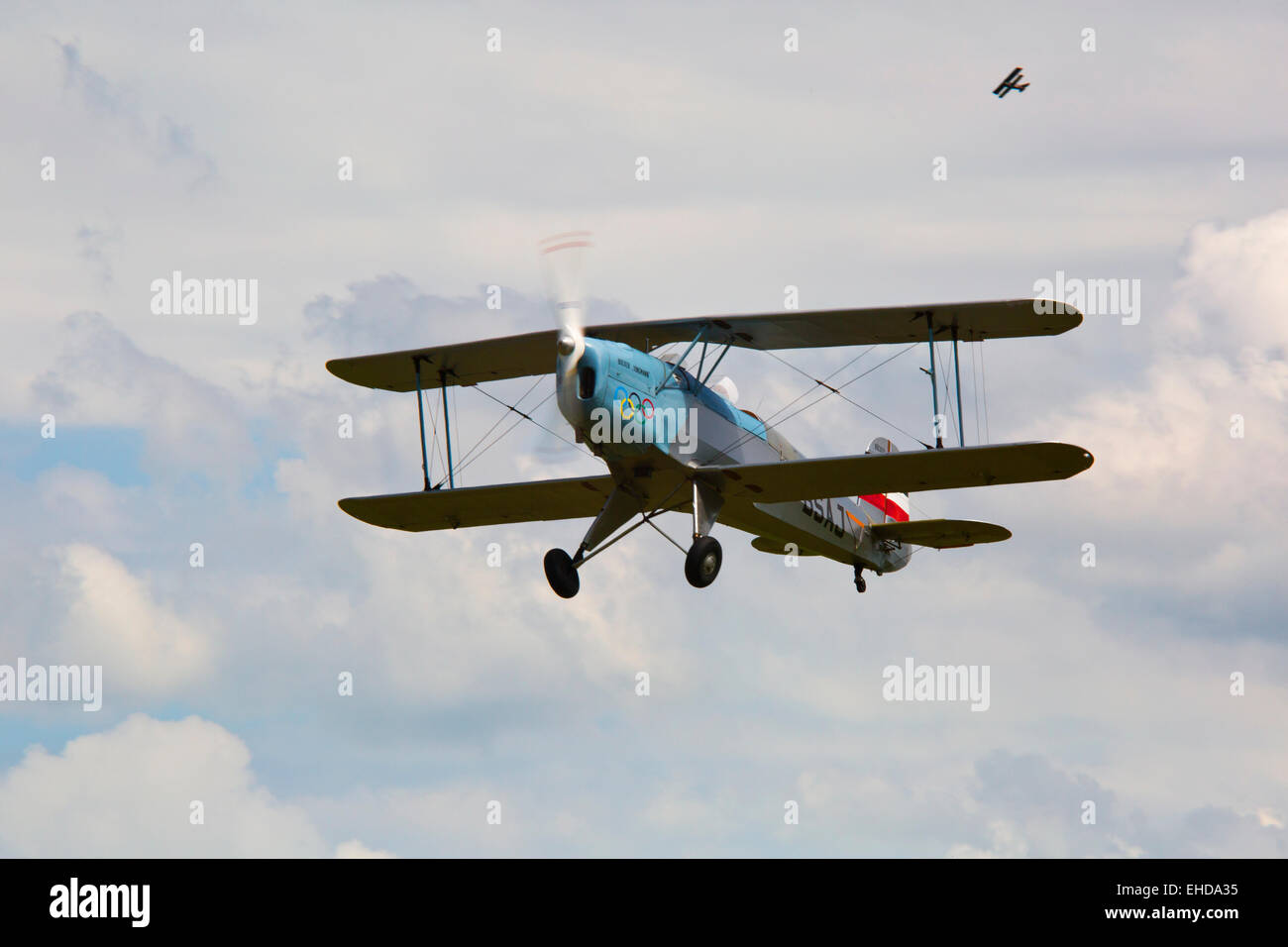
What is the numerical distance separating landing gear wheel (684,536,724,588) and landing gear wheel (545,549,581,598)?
1.40 meters

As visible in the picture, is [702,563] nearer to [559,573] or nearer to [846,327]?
[559,573]

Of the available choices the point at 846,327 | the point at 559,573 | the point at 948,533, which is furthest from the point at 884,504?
the point at 559,573

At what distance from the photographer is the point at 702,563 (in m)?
24.3

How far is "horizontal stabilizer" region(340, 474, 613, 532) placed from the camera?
26.2 m

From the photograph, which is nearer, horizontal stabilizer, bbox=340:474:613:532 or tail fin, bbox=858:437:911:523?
horizontal stabilizer, bbox=340:474:613:532

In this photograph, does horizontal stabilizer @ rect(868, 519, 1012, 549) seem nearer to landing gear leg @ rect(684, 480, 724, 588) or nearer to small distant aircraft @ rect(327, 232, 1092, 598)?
small distant aircraft @ rect(327, 232, 1092, 598)

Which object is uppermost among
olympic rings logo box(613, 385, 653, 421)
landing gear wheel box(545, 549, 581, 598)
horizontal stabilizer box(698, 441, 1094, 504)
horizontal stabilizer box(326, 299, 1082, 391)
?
horizontal stabilizer box(326, 299, 1082, 391)

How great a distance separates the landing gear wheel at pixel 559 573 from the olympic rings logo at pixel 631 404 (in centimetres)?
182

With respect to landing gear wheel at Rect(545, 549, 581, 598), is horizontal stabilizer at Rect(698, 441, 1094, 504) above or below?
above

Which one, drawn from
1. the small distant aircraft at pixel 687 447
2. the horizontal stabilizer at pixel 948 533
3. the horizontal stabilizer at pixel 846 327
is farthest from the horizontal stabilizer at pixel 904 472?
the horizontal stabilizer at pixel 948 533

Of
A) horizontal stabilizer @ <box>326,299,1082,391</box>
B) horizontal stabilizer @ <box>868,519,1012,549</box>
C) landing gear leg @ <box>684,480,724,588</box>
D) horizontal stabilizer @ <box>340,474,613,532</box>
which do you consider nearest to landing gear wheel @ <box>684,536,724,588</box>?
landing gear leg @ <box>684,480,724,588</box>

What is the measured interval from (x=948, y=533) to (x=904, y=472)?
401 cm
